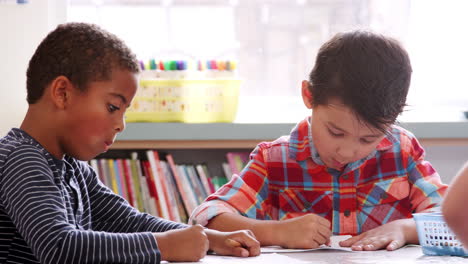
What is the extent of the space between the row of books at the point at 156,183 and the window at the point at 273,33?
495 millimetres

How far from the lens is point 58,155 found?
1.11m

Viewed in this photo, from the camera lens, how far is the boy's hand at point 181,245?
1018 mm

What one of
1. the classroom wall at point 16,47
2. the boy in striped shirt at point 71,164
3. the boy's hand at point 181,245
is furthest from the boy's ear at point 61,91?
the classroom wall at point 16,47

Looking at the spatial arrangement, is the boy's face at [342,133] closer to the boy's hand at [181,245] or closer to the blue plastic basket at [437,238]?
the blue plastic basket at [437,238]

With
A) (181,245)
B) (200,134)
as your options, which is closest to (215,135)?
(200,134)

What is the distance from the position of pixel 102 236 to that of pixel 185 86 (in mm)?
1316

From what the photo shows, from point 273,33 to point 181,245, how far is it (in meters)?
1.74

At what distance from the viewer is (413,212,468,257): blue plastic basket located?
1.11 meters

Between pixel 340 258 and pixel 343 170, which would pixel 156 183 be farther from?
pixel 340 258

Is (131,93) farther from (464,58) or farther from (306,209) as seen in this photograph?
(464,58)

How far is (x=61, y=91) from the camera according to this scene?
3.62 feet

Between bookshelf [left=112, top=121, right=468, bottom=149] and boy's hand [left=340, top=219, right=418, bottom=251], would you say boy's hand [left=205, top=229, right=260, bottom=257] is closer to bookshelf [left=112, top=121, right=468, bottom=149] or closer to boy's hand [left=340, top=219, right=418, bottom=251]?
boy's hand [left=340, top=219, right=418, bottom=251]

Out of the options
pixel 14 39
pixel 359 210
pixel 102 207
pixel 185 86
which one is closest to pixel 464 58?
pixel 185 86

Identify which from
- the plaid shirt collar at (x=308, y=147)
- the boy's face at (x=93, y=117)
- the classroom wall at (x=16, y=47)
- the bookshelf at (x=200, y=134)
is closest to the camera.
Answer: the boy's face at (x=93, y=117)
